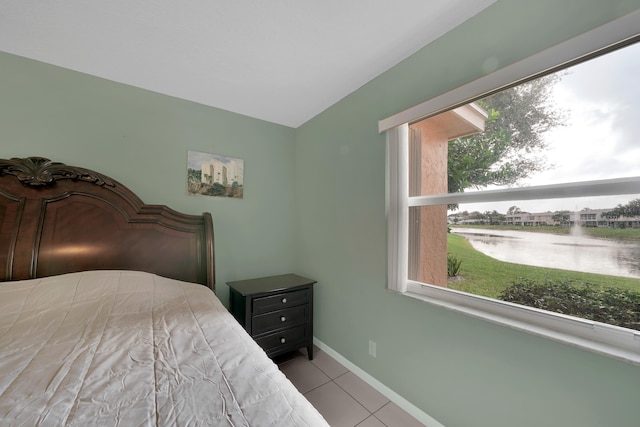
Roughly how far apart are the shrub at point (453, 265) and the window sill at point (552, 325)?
0.11 meters

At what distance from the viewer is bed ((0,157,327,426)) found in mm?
647

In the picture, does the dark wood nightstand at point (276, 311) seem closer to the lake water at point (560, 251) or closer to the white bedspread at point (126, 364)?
the white bedspread at point (126, 364)

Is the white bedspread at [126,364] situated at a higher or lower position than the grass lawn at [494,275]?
lower

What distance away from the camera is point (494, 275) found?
125cm

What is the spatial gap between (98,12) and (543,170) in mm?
2404

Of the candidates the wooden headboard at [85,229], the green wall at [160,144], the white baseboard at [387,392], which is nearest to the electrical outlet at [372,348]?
the white baseboard at [387,392]

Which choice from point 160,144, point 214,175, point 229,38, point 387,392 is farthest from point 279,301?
point 229,38

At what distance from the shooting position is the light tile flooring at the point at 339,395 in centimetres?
146

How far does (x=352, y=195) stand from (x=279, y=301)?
1108mm

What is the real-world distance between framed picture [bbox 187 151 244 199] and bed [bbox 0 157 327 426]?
0.33 metres

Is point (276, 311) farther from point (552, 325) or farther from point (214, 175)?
point (552, 325)

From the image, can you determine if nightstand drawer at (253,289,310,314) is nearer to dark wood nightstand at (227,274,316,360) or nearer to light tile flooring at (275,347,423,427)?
dark wood nightstand at (227,274,316,360)

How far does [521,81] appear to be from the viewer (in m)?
1.07

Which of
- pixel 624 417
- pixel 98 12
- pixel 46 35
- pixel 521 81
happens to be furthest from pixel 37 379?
pixel 521 81
